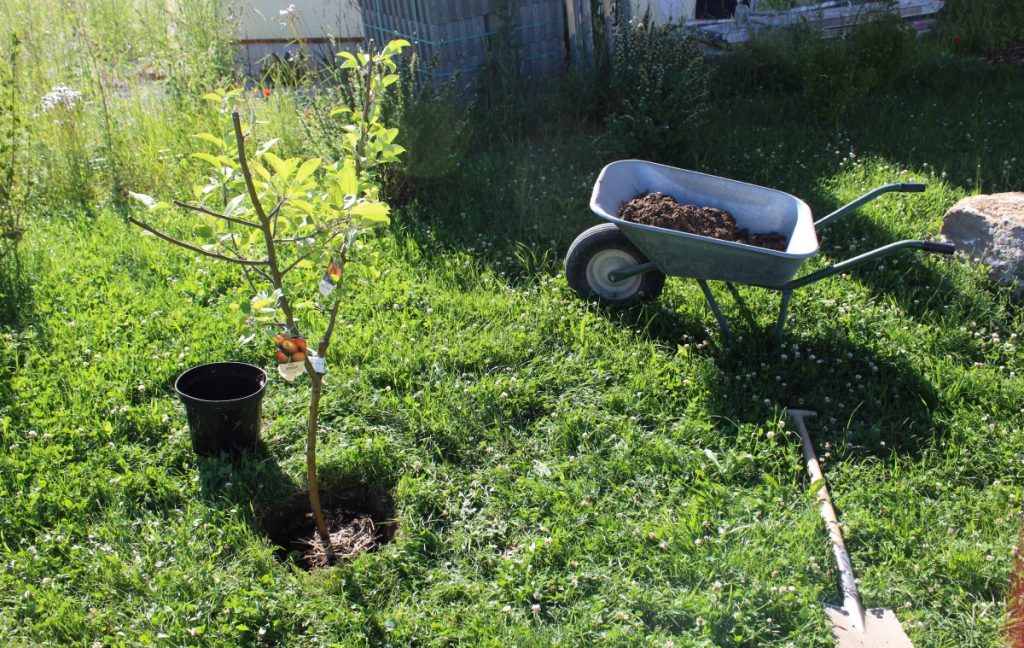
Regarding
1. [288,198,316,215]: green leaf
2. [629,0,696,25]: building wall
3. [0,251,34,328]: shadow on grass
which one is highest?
[629,0,696,25]: building wall

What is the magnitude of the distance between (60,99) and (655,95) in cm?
464

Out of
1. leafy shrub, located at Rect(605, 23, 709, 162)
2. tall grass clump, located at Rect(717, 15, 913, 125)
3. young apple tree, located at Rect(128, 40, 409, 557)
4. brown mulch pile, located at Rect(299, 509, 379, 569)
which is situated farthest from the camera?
tall grass clump, located at Rect(717, 15, 913, 125)

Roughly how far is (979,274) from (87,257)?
5438mm

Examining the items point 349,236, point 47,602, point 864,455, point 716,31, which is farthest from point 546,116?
point 47,602

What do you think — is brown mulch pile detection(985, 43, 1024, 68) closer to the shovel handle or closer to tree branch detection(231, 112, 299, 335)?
the shovel handle

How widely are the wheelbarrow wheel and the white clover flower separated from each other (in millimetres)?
4485

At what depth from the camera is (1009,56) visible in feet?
27.5

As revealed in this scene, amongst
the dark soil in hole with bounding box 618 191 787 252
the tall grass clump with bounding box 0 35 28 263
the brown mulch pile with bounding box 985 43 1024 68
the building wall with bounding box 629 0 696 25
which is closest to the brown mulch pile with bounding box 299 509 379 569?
the dark soil in hole with bounding box 618 191 787 252

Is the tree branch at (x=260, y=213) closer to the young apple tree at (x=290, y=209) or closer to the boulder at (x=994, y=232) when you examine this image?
the young apple tree at (x=290, y=209)

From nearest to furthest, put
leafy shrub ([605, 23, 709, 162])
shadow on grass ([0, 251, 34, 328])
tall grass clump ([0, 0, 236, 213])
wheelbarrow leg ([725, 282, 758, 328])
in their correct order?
wheelbarrow leg ([725, 282, 758, 328]) → shadow on grass ([0, 251, 34, 328]) → leafy shrub ([605, 23, 709, 162]) → tall grass clump ([0, 0, 236, 213])

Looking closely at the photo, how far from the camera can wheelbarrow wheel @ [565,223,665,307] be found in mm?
4578

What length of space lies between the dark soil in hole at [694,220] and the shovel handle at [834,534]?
1053 mm

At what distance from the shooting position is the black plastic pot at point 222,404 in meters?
3.52

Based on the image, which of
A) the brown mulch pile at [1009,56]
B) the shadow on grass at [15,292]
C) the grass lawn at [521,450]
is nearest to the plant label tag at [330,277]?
the grass lawn at [521,450]
